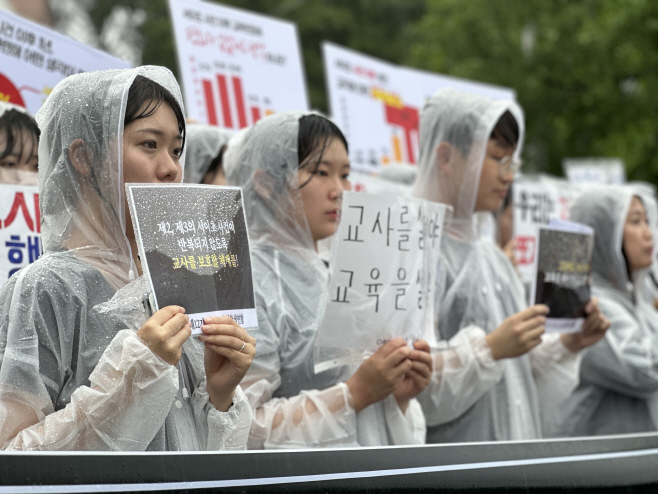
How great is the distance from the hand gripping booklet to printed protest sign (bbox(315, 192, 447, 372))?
2.87ft

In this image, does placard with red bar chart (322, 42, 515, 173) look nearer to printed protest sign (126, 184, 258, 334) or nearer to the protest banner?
the protest banner

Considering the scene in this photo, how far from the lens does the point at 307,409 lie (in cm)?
274

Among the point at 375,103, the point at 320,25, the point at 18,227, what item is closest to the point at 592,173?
the point at 375,103

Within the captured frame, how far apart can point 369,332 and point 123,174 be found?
3.32 feet

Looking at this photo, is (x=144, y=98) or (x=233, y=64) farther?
(x=233, y=64)

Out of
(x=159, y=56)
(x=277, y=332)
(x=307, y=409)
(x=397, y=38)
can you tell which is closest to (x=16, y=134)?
(x=277, y=332)

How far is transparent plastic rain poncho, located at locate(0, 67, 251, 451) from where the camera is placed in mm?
1886

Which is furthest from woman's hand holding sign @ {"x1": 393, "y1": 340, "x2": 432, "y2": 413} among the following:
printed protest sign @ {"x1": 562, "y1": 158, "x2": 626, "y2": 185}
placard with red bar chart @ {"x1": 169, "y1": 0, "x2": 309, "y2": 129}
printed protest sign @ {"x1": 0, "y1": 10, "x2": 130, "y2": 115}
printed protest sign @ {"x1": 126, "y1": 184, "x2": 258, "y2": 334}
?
printed protest sign @ {"x1": 562, "y1": 158, "x2": 626, "y2": 185}

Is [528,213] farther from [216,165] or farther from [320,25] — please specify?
[320,25]

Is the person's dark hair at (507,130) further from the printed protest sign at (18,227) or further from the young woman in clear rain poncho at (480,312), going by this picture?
the printed protest sign at (18,227)

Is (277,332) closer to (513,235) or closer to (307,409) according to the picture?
(307,409)

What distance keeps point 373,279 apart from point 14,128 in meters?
1.54

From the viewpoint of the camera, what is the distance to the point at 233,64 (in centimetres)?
519

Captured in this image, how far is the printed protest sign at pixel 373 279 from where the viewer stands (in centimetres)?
274
